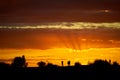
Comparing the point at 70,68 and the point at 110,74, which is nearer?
the point at 110,74

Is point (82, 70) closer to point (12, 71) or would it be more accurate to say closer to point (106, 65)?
point (106, 65)

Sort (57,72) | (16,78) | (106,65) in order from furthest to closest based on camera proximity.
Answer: (106,65)
(57,72)
(16,78)

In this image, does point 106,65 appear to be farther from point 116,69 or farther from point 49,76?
point 49,76

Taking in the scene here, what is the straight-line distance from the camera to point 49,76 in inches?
2256

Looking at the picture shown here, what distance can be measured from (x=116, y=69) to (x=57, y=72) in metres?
8.03

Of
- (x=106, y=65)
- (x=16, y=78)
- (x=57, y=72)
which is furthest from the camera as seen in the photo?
(x=106, y=65)

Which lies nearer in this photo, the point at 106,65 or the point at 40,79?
the point at 40,79

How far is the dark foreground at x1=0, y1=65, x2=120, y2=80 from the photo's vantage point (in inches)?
2207

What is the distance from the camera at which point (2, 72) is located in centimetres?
5684

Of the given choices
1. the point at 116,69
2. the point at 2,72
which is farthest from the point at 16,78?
the point at 116,69

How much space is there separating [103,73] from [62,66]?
353 inches

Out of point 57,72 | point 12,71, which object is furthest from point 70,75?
point 12,71

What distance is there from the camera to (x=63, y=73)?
59.1 m

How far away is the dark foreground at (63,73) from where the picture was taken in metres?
56.1
